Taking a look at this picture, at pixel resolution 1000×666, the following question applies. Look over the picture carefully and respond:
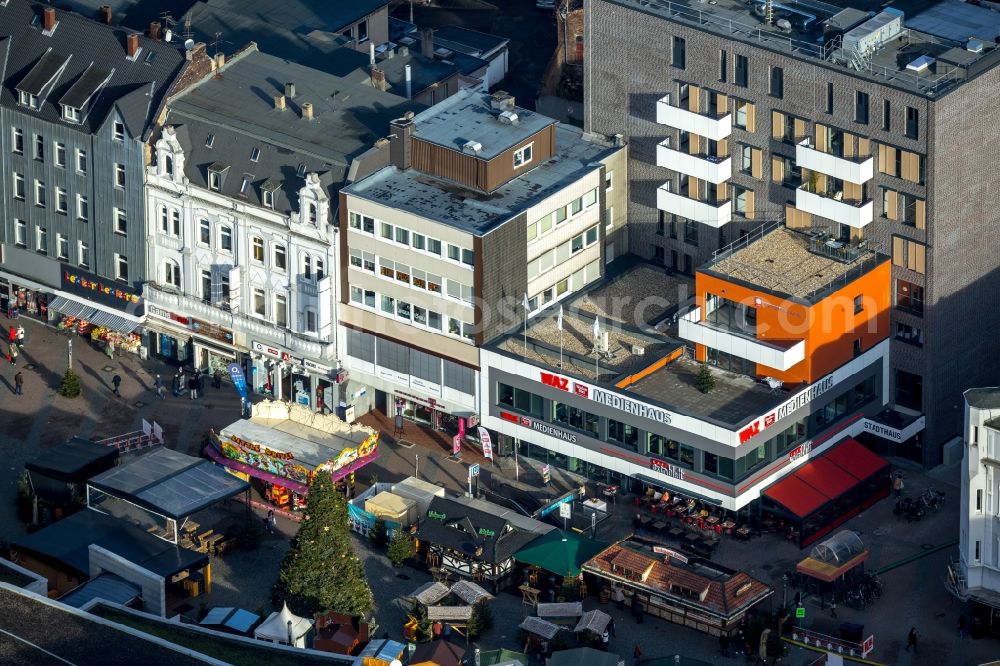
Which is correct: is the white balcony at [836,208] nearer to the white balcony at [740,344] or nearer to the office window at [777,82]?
the office window at [777,82]

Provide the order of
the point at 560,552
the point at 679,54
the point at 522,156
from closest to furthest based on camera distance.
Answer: the point at 560,552 < the point at 679,54 < the point at 522,156

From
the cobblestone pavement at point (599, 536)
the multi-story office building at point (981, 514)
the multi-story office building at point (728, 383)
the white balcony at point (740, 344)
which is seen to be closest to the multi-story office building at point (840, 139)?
the multi-story office building at point (728, 383)

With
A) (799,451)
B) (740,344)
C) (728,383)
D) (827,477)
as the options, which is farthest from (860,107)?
(827,477)

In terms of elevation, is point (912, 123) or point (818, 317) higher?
point (912, 123)

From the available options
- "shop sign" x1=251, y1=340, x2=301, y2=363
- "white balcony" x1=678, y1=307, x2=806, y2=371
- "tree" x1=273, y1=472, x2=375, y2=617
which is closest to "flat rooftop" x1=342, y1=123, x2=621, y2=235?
"white balcony" x1=678, y1=307, x2=806, y2=371

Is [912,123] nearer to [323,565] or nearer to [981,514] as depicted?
[981,514]

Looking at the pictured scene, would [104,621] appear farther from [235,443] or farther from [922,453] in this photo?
[922,453]

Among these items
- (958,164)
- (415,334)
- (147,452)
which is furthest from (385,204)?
(958,164)
